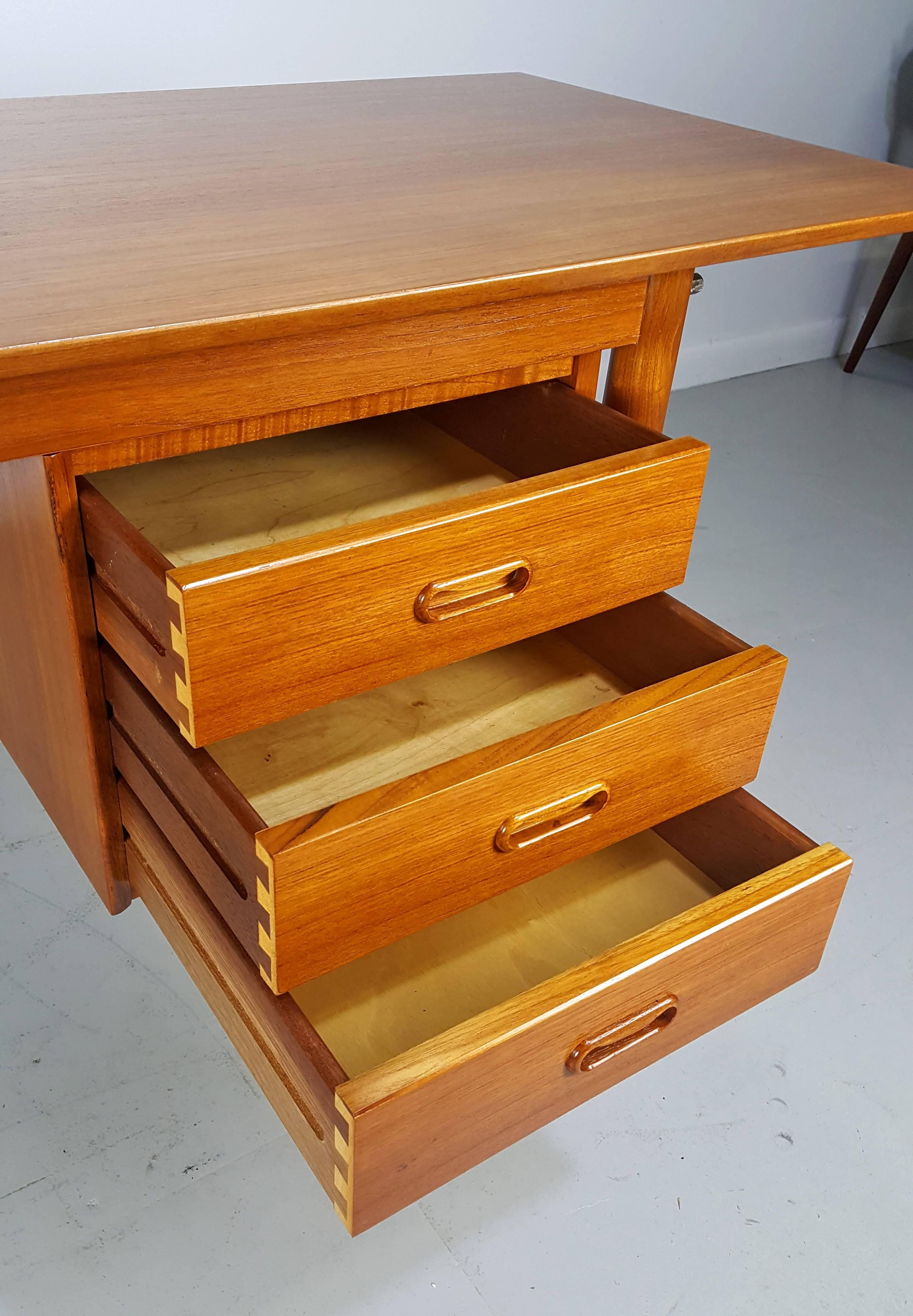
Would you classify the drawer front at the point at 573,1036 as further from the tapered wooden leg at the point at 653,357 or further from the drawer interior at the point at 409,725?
the tapered wooden leg at the point at 653,357

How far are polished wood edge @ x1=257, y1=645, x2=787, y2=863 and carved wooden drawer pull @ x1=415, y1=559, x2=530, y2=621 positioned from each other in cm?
9

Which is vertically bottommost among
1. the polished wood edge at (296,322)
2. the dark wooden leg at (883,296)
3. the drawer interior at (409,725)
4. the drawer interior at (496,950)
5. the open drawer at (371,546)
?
the dark wooden leg at (883,296)

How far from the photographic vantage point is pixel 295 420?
747 millimetres

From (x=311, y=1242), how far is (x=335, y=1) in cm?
159

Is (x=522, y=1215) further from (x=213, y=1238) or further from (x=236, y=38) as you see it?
(x=236, y=38)

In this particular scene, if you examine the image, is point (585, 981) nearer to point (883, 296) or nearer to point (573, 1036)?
point (573, 1036)

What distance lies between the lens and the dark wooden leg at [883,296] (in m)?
2.40

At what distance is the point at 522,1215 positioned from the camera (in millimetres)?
889

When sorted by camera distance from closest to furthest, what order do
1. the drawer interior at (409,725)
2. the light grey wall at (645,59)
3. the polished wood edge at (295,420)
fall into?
the polished wood edge at (295,420) → the drawer interior at (409,725) → the light grey wall at (645,59)

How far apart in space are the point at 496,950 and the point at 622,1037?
13 cm

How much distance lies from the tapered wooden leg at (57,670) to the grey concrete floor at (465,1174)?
15 cm

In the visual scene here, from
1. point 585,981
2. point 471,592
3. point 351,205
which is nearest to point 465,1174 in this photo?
point 585,981

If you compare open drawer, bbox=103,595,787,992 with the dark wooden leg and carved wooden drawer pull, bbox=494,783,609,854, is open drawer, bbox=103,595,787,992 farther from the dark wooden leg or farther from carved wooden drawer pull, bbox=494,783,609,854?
the dark wooden leg

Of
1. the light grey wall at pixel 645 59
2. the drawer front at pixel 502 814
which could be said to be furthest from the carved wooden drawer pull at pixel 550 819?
the light grey wall at pixel 645 59
